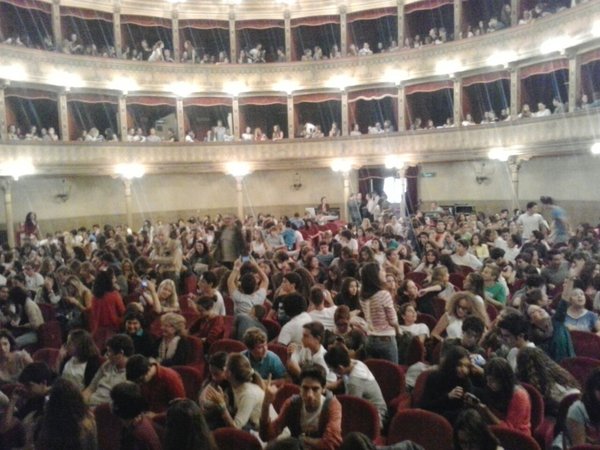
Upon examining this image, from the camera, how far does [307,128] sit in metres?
23.0

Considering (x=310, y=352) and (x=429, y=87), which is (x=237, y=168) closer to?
(x=429, y=87)

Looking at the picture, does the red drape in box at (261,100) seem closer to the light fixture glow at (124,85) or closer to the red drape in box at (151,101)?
the red drape in box at (151,101)

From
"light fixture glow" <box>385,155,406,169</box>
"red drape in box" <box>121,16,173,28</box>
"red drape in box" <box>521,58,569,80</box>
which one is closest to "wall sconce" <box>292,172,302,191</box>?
"light fixture glow" <box>385,155,406,169</box>

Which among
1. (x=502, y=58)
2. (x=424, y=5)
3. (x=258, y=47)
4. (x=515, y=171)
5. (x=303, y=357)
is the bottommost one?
(x=303, y=357)

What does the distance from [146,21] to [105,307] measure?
60.7 ft

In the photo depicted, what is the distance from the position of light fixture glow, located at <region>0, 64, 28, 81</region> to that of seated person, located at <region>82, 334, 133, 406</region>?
53.8 feet

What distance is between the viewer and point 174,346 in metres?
5.43

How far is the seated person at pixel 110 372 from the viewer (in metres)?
4.74

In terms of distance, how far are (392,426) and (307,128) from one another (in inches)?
775

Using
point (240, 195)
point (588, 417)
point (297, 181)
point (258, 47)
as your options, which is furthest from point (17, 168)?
point (588, 417)

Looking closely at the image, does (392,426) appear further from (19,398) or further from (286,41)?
(286,41)

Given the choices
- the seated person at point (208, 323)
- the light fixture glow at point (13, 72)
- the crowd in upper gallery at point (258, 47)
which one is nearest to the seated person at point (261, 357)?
the seated person at point (208, 323)

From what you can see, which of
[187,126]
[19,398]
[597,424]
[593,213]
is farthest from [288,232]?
[187,126]

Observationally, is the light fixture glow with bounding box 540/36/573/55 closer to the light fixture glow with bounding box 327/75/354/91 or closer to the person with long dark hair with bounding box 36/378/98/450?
the light fixture glow with bounding box 327/75/354/91
